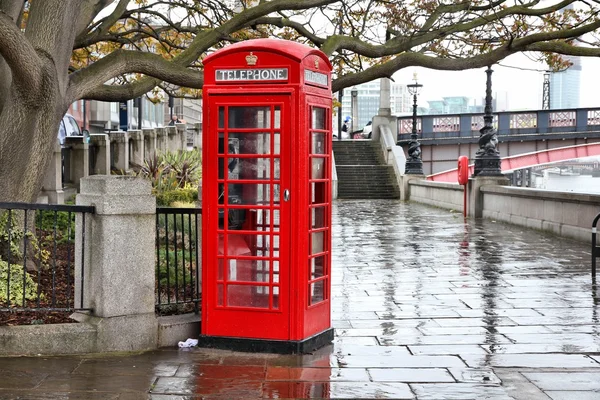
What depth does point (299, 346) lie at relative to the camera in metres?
8.05

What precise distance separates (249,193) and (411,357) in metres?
1.93

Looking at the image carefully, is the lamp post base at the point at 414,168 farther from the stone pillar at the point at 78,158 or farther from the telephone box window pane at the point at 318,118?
the telephone box window pane at the point at 318,118

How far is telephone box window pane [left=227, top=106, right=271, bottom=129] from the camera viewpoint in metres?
7.95

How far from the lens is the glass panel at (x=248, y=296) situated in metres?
8.13

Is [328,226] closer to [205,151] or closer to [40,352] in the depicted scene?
[205,151]

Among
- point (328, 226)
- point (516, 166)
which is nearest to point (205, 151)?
point (328, 226)

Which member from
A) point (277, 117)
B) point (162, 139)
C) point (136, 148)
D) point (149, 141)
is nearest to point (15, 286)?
point (277, 117)

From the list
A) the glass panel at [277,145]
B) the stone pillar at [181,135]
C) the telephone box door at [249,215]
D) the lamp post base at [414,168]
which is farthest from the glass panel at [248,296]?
the stone pillar at [181,135]

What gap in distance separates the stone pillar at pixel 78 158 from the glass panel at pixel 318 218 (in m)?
15.6

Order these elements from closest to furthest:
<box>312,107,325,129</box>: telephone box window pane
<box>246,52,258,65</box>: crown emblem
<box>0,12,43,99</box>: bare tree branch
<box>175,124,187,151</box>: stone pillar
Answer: <box>246,52,258,65</box>: crown emblem → <box>312,107,325,129</box>: telephone box window pane → <box>0,12,43,99</box>: bare tree branch → <box>175,124,187,151</box>: stone pillar

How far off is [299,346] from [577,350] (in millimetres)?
2420

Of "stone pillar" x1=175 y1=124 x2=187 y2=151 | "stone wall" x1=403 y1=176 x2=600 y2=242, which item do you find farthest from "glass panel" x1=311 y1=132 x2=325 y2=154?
"stone pillar" x1=175 y1=124 x2=187 y2=151

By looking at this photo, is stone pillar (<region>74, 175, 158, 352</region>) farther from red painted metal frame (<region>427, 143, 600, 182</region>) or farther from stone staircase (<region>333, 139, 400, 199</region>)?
red painted metal frame (<region>427, 143, 600, 182</region>)

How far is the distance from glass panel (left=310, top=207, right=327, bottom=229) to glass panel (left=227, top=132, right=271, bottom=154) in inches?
28.4
